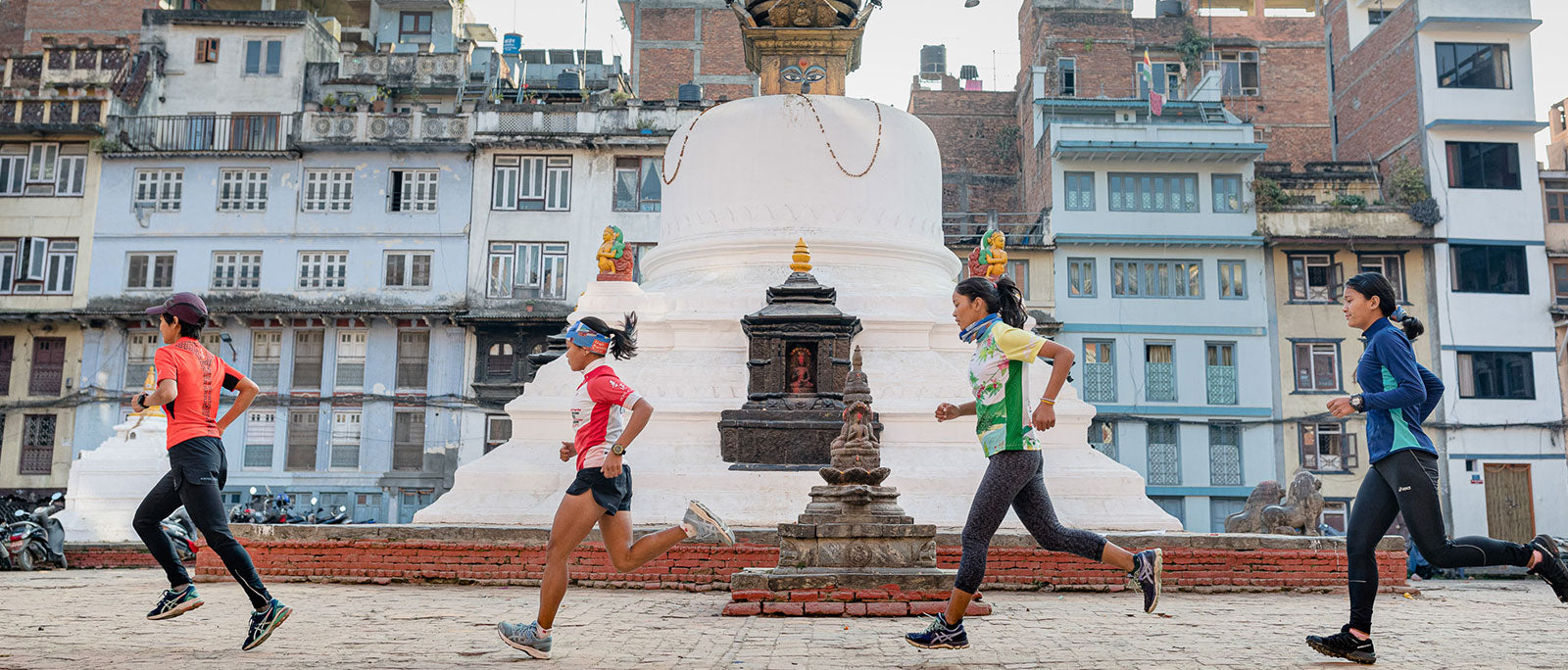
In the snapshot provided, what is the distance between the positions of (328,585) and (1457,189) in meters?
35.8

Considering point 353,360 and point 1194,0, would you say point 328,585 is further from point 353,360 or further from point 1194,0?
point 1194,0

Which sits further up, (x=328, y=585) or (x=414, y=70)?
(x=414, y=70)

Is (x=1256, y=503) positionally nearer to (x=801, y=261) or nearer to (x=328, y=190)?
(x=801, y=261)

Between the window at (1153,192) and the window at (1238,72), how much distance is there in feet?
40.7

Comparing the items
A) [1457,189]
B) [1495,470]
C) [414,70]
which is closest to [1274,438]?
[1495,470]

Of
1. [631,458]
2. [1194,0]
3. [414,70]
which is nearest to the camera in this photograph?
[631,458]

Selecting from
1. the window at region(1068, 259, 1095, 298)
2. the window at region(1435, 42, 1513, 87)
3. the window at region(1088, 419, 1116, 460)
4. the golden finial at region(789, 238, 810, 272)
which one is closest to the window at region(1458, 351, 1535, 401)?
the window at region(1435, 42, 1513, 87)

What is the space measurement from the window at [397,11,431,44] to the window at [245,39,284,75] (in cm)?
637

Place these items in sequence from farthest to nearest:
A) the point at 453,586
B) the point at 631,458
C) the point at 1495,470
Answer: the point at 1495,470 < the point at 631,458 < the point at 453,586

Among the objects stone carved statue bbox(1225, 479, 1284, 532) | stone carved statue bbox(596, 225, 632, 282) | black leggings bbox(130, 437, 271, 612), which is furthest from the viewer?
stone carved statue bbox(596, 225, 632, 282)

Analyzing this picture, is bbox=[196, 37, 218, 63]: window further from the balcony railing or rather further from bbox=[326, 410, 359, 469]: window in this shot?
bbox=[326, 410, 359, 469]: window

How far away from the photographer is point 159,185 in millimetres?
37312

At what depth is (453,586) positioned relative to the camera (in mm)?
10906

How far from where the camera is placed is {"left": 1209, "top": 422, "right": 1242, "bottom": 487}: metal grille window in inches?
1377
